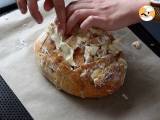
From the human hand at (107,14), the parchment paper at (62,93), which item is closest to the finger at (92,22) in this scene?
the human hand at (107,14)

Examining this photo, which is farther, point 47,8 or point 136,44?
point 136,44

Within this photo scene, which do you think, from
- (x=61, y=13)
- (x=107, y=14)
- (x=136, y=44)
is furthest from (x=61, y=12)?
(x=136, y=44)

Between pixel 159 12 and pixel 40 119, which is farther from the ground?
pixel 159 12

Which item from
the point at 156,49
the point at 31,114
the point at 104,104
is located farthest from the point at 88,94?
the point at 156,49

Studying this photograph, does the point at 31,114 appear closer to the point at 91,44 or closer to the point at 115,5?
the point at 91,44

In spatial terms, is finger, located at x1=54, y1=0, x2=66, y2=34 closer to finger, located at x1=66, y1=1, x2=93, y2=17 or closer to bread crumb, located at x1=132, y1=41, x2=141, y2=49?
finger, located at x1=66, y1=1, x2=93, y2=17

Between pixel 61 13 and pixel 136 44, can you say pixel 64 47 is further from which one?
pixel 136 44
